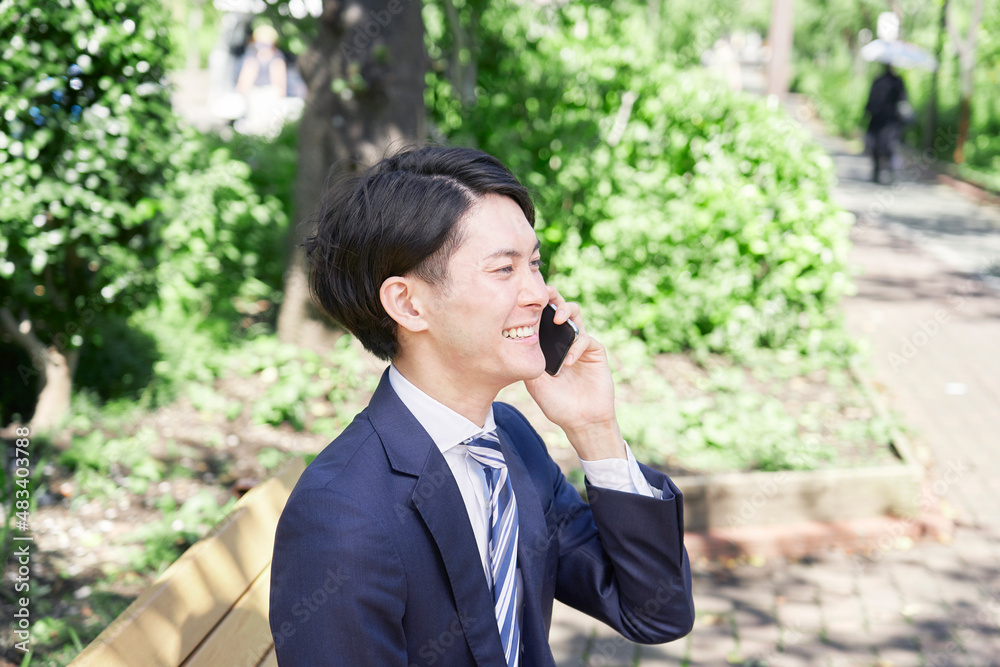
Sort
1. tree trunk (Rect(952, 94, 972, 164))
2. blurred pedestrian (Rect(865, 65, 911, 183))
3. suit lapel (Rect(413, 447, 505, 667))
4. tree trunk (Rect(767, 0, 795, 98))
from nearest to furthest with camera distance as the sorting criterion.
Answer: suit lapel (Rect(413, 447, 505, 667)) < tree trunk (Rect(767, 0, 795, 98)) < blurred pedestrian (Rect(865, 65, 911, 183)) < tree trunk (Rect(952, 94, 972, 164))

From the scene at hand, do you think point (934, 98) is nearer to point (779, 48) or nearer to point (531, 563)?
point (779, 48)

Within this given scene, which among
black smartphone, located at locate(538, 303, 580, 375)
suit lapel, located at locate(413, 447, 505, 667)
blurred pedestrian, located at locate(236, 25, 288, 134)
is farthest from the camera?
blurred pedestrian, located at locate(236, 25, 288, 134)

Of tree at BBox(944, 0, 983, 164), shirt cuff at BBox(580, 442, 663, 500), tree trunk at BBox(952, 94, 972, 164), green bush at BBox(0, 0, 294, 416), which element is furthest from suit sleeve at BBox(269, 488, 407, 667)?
tree trunk at BBox(952, 94, 972, 164)

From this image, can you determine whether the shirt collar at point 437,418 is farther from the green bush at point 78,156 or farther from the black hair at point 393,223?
the green bush at point 78,156

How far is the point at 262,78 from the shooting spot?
15.1m

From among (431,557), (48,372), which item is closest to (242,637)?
(431,557)

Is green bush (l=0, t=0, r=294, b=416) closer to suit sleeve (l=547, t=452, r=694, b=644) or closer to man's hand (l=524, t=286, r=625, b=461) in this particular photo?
man's hand (l=524, t=286, r=625, b=461)

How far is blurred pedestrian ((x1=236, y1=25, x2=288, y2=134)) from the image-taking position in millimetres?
14648

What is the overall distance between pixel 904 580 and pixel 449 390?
359 cm

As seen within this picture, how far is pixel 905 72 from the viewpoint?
83.8 ft

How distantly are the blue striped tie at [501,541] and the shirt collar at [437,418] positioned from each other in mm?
35

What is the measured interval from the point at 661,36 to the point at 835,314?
36.5 feet

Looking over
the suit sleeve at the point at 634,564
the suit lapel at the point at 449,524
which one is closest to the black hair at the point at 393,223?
the suit lapel at the point at 449,524

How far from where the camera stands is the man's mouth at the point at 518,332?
5.80 feet
